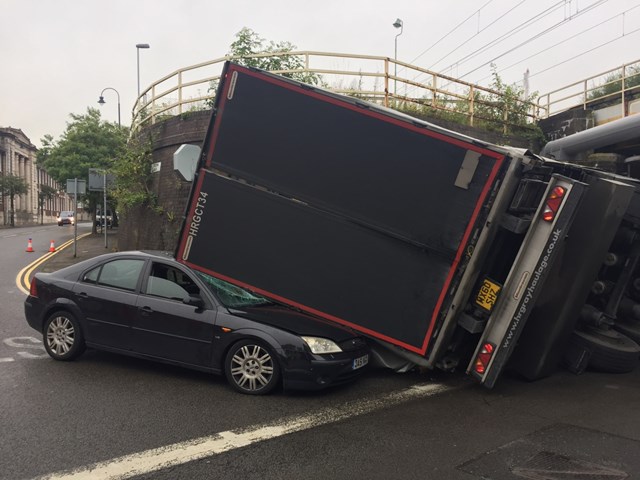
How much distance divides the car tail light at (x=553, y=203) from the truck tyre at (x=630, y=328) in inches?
97.7

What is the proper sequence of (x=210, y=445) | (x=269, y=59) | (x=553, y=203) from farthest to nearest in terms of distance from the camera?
(x=269, y=59) < (x=553, y=203) < (x=210, y=445)

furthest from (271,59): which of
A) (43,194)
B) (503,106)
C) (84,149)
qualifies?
(43,194)

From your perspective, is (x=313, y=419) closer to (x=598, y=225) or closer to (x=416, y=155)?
(x=416, y=155)

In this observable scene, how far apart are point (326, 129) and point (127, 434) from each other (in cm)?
328

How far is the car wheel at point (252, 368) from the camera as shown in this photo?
497 cm

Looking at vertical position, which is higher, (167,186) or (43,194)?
(167,186)

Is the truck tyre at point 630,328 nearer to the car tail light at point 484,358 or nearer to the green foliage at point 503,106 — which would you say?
the car tail light at point 484,358

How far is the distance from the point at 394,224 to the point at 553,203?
1.51 meters

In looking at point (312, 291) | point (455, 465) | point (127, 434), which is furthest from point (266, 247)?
point (455, 465)

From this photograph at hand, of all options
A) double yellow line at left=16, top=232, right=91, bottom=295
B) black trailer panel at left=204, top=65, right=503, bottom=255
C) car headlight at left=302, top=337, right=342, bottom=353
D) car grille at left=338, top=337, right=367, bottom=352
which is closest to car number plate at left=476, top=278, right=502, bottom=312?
black trailer panel at left=204, top=65, right=503, bottom=255

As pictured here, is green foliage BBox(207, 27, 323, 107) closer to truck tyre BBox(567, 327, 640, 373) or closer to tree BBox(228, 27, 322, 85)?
tree BBox(228, 27, 322, 85)

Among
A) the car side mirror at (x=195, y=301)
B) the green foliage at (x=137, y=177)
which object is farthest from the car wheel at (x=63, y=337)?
the green foliage at (x=137, y=177)

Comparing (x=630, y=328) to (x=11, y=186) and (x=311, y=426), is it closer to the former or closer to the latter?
(x=311, y=426)

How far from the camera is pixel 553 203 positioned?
4.75 meters
